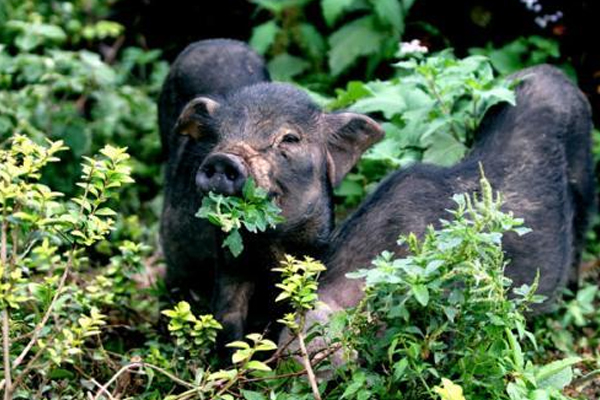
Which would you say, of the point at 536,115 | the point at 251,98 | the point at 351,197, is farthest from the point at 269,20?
the point at 251,98

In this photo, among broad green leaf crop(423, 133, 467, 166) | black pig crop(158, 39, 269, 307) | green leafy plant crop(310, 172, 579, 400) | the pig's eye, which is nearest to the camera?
green leafy plant crop(310, 172, 579, 400)

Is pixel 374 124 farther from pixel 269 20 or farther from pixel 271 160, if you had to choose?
pixel 269 20

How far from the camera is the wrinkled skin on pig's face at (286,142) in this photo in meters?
4.91

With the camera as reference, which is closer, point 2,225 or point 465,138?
point 2,225

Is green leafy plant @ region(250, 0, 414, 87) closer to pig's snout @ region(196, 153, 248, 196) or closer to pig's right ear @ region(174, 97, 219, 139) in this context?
pig's right ear @ region(174, 97, 219, 139)

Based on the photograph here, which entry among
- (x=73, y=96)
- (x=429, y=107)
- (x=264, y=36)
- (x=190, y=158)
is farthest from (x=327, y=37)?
(x=190, y=158)

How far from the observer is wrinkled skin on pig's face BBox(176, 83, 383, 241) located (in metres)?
4.91

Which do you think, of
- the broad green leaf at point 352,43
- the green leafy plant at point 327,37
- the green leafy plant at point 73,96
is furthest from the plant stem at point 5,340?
the broad green leaf at point 352,43

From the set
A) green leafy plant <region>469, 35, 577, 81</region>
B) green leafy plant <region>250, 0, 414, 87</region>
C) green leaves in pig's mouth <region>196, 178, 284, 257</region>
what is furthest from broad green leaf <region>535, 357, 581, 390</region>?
green leafy plant <region>250, 0, 414, 87</region>

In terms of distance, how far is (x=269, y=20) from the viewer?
8992 millimetres

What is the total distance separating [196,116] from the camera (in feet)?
17.8

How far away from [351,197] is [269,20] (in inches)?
99.6

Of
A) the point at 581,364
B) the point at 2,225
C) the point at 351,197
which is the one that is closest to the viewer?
the point at 2,225

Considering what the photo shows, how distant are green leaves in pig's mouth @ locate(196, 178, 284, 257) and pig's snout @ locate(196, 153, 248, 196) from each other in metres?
0.03
